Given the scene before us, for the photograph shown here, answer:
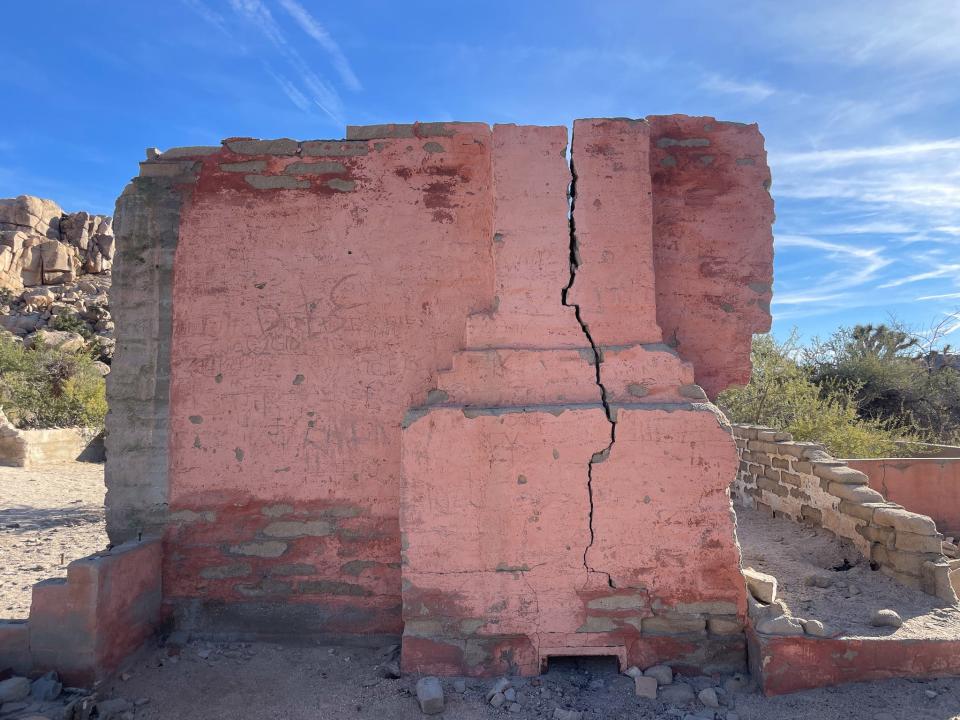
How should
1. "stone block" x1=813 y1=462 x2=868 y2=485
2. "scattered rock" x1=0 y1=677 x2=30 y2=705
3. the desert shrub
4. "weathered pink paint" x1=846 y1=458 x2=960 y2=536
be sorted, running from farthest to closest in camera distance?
1. the desert shrub
2. "weathered pink paint" x1=846 y1=458 x2=960 y2=536
3. "stone block" x1=813 y1=462 x2=868 y2=485
4. "scattered rock" x1=0 y1=677 x2=30 y2=705

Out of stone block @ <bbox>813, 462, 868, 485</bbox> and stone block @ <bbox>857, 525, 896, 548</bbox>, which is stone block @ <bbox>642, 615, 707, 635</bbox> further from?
stone block @ <bbox>813, 462, 868, 485</bbox>

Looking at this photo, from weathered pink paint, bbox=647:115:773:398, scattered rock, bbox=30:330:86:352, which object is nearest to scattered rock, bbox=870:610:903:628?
weathered pink paint, bbox=647:115:773:398

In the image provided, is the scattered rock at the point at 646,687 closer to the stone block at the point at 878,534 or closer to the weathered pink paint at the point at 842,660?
the weathered pink paint at the point at 842,660

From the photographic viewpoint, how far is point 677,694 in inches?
119

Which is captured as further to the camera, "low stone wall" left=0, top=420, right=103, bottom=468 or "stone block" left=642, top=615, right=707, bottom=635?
"low stone wall" left=0, top=420, right=103, bottom=468

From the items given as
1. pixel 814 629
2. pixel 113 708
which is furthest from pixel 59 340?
pixel 814 629

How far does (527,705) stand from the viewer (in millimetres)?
2965

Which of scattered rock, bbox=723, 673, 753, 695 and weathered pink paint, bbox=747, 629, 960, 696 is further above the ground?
weathered pink paint, bbox=747, 629, 960, 696

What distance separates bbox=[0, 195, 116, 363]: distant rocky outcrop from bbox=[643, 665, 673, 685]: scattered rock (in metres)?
25.8

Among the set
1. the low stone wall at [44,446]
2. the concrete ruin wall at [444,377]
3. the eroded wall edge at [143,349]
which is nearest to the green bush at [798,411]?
the concrete ruin wall at [444,377]

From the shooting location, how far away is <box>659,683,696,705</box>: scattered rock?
2992 millimetres

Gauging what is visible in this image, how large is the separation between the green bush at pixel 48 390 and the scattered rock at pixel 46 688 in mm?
14133

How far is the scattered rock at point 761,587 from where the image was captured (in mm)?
3352

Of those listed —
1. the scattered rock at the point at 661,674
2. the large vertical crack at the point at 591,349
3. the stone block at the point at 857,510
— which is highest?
the large vertical crack at the point at 591,349
